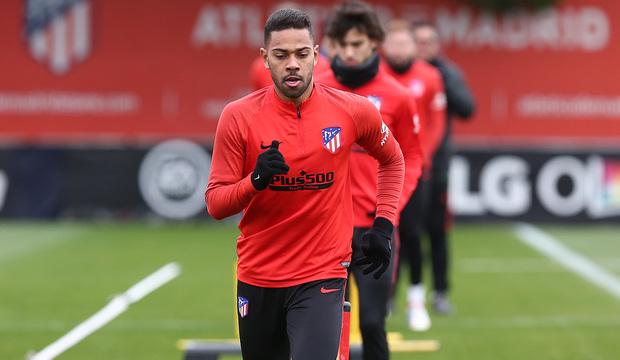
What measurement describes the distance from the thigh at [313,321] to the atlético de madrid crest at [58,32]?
705 inches

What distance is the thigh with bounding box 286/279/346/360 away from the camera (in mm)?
5465

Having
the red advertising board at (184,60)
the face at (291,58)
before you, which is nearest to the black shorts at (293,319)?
the face at (291,58)

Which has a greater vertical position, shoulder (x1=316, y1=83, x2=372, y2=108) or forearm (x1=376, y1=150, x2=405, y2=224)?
shoulder (x1=316, y1=83, x2=372, y2=108)

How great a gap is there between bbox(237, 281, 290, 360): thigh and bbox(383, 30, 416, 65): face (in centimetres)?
420

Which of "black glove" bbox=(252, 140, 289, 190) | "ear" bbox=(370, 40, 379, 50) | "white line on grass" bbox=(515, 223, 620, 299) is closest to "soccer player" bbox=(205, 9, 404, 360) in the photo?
"black glove" bbox=(252, 140, 289, 190)

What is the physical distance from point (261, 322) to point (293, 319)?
0.17m

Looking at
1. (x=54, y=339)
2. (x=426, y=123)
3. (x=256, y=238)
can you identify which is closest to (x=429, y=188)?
(x=426, y=123)

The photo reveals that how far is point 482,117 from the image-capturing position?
2297 cm

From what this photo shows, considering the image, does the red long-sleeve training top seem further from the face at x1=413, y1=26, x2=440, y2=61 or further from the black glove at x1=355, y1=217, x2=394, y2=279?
the face at x1=413, y1=26, x2=440, y2=61

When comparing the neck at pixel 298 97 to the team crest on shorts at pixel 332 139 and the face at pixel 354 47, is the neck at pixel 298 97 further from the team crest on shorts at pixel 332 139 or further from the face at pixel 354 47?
the face at pixel 354 47

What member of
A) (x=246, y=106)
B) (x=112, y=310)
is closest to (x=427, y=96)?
(x=112, y=310)

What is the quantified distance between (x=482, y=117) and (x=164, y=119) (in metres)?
6.18

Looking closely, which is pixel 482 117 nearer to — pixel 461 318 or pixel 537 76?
pixel 537 76

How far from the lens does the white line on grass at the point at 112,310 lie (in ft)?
30.5
